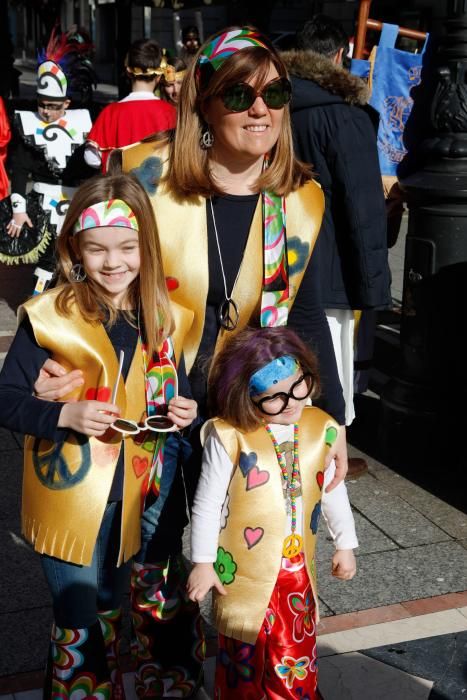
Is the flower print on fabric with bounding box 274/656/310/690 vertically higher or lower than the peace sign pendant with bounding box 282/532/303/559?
lower

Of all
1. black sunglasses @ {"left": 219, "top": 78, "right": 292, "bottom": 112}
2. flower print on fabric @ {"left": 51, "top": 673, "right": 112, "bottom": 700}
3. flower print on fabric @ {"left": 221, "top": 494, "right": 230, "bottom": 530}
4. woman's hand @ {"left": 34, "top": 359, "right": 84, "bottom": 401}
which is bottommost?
flower print on fabric @ {"left": 51, "top": 673, "right": 112, "bottom": 700}

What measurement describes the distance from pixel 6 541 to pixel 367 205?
2149 mm

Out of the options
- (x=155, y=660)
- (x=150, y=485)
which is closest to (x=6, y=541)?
(x=155, y=660)

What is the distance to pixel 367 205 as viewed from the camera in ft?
14.5

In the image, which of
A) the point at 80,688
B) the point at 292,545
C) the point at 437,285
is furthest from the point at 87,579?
the point at 437,285

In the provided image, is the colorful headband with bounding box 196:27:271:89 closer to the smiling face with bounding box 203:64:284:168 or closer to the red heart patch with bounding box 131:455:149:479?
the smiling face with bounding box 203:64:284:168

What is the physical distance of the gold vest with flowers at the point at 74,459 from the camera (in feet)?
8.42

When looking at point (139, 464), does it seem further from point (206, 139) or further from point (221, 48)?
point (221, 48)

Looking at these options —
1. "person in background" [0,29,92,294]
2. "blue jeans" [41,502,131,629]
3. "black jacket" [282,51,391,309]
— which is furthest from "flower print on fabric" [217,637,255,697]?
"person in background" [0,29,92,294]

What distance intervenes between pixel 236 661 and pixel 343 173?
93.1 inches

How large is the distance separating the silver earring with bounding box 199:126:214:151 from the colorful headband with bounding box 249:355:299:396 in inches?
25.8

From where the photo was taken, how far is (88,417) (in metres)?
2.42

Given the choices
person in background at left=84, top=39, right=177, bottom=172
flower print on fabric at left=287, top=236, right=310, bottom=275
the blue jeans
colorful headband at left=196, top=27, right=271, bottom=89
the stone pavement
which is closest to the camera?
the blue jeans

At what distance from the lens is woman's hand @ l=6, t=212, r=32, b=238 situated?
25.3ft
